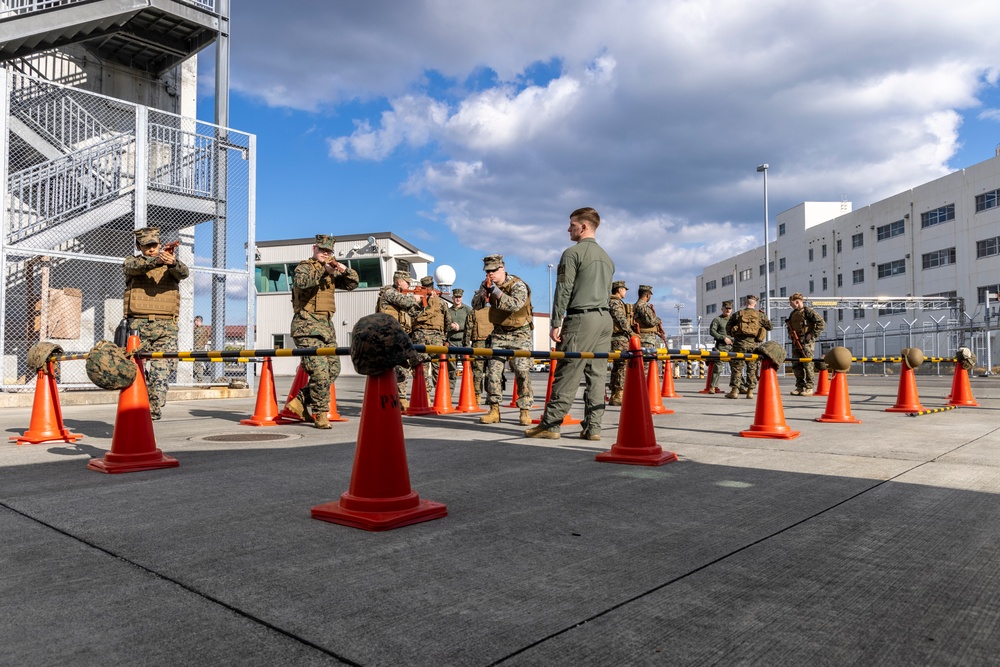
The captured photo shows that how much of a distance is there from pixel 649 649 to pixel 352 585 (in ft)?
3.50

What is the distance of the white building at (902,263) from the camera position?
116ft

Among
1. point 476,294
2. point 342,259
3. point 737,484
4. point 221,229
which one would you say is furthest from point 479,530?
point 342,259

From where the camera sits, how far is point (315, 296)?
767 centimetres

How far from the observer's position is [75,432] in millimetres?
7297

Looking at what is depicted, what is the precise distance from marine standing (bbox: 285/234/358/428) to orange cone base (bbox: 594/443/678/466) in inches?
144

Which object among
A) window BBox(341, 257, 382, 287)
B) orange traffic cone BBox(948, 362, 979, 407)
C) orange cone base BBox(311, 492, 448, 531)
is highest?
window BBox(341, 257, 382, 287)

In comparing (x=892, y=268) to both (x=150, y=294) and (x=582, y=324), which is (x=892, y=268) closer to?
(x=582, y=324)

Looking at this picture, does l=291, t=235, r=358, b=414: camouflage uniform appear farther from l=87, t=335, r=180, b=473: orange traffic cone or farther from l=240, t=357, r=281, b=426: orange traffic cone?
l=87, t=335, r=180, b=473: orange traffic cone

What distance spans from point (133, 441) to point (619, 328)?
25.1ft

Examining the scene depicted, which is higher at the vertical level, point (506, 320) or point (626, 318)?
point (626, 318)

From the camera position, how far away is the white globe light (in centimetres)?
2094

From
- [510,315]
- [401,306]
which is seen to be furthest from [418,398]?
[510,315]

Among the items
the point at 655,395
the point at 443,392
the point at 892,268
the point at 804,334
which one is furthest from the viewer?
the point at 892,268

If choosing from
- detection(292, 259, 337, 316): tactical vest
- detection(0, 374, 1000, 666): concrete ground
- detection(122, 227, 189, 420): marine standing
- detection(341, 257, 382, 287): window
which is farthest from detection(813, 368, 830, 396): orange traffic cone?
detection(341, 257, 382, 287): window
